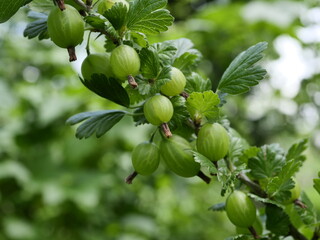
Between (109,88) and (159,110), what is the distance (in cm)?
6

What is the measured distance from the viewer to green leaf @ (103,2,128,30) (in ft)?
1.08

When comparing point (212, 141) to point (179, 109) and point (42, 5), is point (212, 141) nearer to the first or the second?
point (179, 109)

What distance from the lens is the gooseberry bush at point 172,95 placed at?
1.10 ft

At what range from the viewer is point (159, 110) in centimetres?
33

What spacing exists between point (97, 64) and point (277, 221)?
0.69 feet

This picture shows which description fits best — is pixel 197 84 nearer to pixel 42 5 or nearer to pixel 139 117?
pixel 139 117

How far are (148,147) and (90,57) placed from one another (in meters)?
0.09

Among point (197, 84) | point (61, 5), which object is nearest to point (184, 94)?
point (197, 84)

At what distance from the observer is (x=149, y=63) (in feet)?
1.14

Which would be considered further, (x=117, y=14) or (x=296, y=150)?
(x=296, y=150)

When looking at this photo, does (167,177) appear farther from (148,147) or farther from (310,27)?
(148,147)

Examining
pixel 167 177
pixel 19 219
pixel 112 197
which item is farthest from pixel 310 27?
pixel 19 219

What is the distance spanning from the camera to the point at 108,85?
367 mm

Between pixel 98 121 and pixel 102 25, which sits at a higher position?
pixel 102 25
